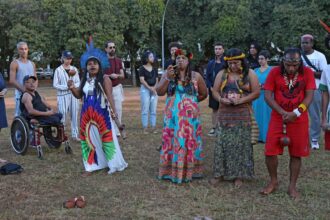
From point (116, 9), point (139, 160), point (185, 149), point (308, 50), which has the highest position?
point (116, 9)

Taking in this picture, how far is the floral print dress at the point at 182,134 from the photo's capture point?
5758mm

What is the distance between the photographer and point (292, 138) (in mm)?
5004

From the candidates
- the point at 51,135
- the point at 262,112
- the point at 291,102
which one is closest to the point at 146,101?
the point at 51,135

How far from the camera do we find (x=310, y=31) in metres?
30.8

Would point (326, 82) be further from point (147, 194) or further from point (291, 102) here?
point (147, 194)

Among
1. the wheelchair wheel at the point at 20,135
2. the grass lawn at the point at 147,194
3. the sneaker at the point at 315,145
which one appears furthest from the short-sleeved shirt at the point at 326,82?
the wheelchair wheel at the point at 20,135

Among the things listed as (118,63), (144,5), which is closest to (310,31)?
(144,5)

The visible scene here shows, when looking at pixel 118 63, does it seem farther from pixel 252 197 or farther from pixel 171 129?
pixel 252 197

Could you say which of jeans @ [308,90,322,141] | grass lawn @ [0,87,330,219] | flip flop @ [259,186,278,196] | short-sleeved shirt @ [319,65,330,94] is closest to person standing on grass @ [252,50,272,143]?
jeans @ [308,90,322,141]

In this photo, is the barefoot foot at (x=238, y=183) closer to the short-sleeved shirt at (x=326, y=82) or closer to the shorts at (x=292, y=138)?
the shorts at (x=292, y=138)

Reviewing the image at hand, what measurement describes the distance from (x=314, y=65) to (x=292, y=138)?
304 centimetres

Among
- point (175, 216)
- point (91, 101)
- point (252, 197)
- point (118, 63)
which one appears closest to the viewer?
point (175, 216)

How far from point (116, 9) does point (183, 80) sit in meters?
31.1

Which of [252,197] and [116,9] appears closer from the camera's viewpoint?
[252,197]
